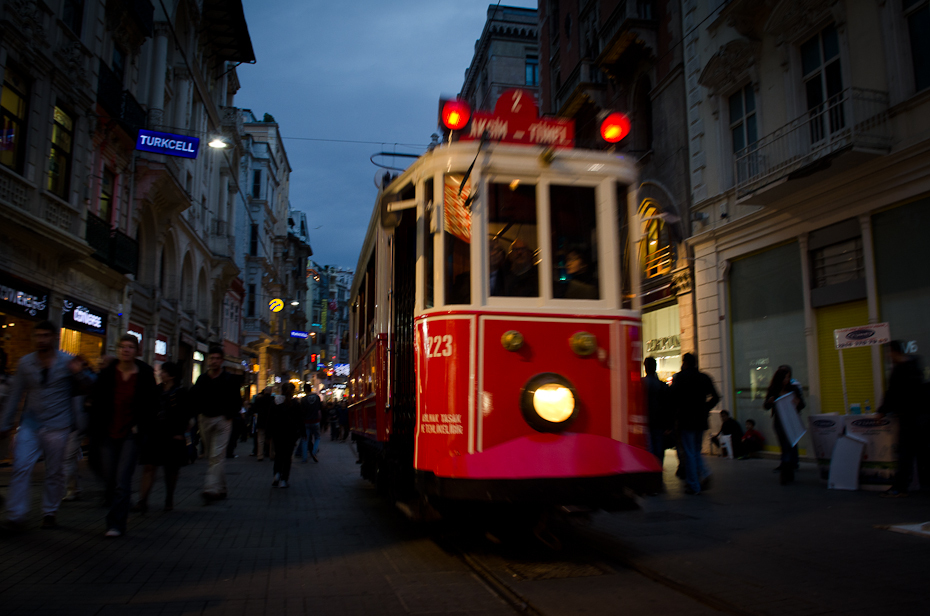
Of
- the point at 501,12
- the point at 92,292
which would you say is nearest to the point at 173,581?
the point at 92,292

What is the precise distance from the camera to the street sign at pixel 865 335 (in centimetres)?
909

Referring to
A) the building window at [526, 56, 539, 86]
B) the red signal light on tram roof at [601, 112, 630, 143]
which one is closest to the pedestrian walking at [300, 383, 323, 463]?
the red signal light on tram roof at [601, 112, 630, 143]

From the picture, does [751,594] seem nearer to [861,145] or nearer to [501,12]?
[861,145]

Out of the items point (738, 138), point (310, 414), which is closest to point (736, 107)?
point (738, 138)

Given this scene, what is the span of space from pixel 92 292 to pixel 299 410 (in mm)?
8078

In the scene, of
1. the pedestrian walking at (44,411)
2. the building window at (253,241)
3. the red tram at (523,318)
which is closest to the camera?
the red tram at (523,318)

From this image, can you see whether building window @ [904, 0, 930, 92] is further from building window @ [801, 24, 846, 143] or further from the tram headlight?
the tram headlight

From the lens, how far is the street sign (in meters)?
9.09

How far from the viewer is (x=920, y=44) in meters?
11.0

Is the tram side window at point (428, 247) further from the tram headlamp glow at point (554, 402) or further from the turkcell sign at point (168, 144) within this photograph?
the turkcell sign at point (168, 144)

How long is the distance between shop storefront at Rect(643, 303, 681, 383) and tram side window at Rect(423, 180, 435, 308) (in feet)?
44.4

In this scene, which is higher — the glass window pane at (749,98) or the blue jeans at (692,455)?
the glass window pane at (749,98)

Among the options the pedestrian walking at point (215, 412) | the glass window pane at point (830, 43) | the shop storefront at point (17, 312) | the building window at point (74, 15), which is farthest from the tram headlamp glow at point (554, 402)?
the building window at point (74, 15)

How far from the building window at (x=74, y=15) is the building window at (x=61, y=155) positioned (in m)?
2.03
